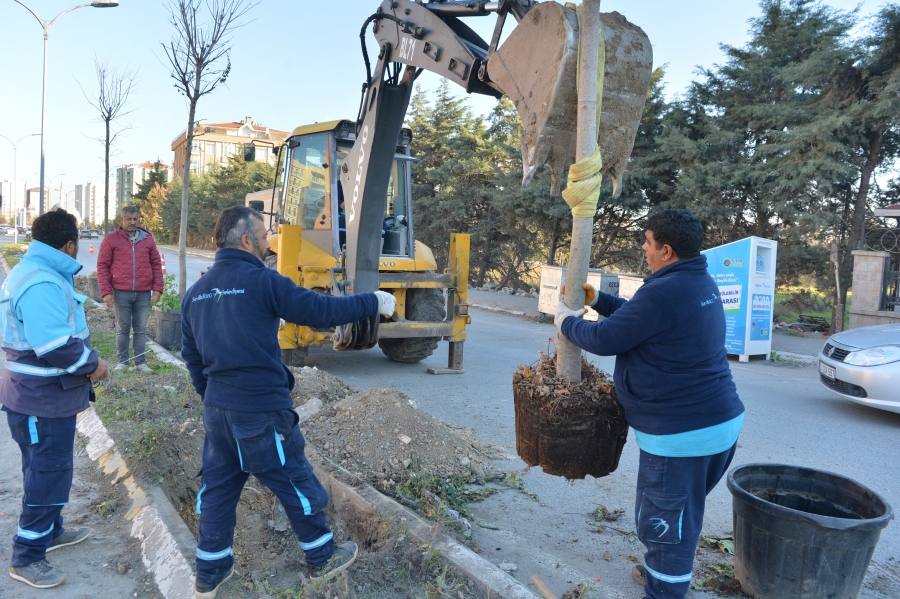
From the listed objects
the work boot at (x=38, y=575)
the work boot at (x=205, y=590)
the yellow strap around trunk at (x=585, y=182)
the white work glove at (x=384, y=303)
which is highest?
the yellow strap around trunk at (x=585, y=182)

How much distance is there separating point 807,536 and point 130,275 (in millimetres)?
7150

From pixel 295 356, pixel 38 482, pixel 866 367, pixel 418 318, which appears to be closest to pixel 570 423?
pixel 38 482

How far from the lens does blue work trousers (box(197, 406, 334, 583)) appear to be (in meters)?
3.09

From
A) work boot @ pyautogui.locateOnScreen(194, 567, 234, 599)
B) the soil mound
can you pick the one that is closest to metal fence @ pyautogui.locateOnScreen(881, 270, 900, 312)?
the soil mound

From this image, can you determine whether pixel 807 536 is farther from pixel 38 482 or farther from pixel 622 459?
pixel 38 482

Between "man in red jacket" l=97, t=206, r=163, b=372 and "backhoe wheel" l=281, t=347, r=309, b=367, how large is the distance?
5.35 ft

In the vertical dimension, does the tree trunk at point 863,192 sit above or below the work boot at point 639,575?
above

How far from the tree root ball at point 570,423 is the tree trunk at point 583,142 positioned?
11 cm

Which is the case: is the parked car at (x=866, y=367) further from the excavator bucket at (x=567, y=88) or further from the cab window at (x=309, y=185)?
the cab window at (x=309, y=185)

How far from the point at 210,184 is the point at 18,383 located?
5156 cm

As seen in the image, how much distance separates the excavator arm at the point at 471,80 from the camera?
3238mm

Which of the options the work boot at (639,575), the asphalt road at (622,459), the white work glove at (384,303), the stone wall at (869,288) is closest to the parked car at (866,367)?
the asphalt road at (622,459)

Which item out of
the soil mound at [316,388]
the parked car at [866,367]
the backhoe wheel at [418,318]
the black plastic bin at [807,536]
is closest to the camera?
the black plastic bin at [807,536]

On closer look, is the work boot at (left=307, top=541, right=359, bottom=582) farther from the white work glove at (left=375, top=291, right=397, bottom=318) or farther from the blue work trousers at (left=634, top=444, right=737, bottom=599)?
the blue work trousers at (left=634, top=444, right=737, bottom=599)
